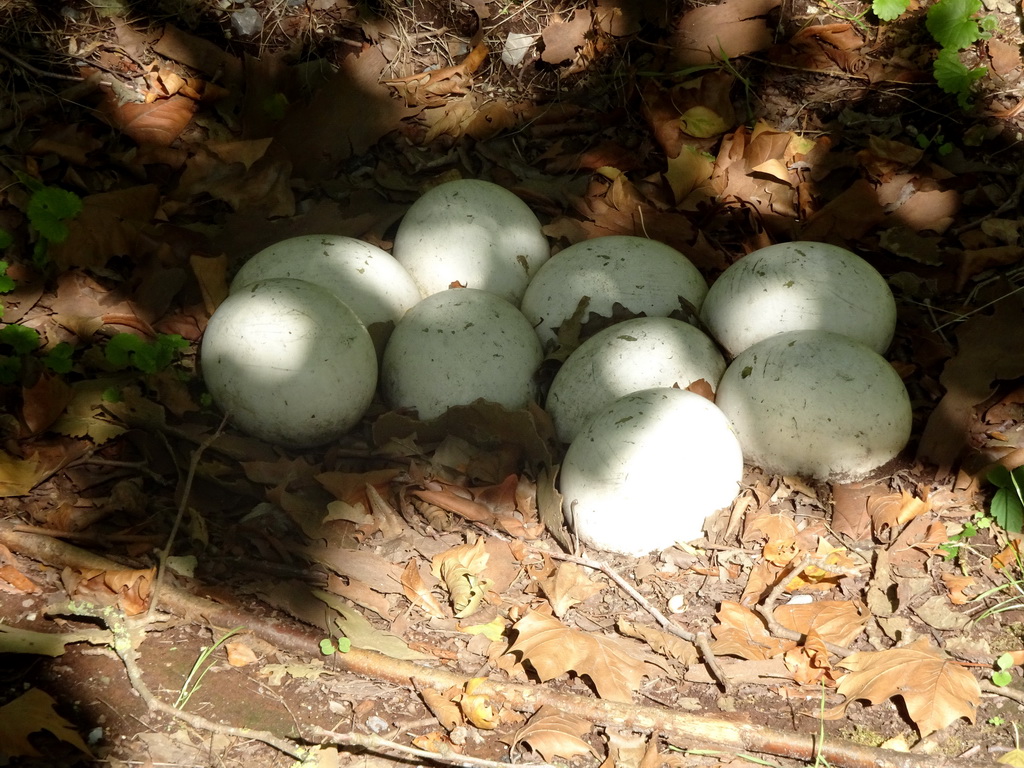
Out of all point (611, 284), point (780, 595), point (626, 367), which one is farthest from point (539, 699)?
A: point (611, 284)

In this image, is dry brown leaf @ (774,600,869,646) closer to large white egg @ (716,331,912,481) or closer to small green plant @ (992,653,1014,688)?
small green plant @ (992,653,1014,688)

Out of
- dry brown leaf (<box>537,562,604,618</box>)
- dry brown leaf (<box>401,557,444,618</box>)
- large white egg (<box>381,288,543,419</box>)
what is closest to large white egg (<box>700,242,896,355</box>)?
large white egg (<box>381,288,543,419</box>)

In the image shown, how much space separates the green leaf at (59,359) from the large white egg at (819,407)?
247cm

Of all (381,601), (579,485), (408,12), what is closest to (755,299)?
(579,485)

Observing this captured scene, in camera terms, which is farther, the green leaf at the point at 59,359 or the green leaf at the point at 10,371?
the green leaf at the point at 59,359

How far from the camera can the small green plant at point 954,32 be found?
4491 millimetres

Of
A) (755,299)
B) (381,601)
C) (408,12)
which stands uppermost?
(408,12)

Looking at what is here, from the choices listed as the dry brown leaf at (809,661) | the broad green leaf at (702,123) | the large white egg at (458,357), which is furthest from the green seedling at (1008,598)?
the broad green leaf at (702,123)

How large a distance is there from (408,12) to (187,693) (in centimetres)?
366

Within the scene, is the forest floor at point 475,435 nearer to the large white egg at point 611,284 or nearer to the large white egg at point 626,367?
the large white egg at point 626,367

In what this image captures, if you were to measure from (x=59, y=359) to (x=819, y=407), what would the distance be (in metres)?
2.78

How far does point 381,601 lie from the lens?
119 inches

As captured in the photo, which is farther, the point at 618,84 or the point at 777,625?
the point at 618,84

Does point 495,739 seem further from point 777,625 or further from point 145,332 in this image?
point 145,332
